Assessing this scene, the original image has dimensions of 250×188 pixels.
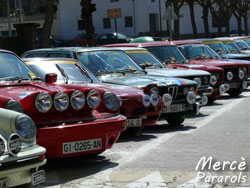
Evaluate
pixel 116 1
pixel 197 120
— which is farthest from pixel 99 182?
pixel 116 1

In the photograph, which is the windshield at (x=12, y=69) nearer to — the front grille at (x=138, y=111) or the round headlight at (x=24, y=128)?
the round headlight at (x=24, y=128)

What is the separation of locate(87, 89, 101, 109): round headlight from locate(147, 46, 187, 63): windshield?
785cm

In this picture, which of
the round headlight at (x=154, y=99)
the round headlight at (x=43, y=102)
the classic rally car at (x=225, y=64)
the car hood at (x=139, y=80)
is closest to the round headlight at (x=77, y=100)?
the round headlight at (x=43, y=102)

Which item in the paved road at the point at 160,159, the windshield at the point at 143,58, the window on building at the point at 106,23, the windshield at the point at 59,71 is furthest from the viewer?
the window on building at the point at 106,23

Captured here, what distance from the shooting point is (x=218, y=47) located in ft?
70.3

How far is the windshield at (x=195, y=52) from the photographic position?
1805 cm

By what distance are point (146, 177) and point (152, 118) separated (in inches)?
128

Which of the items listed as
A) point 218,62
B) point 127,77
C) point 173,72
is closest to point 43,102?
point 127,77

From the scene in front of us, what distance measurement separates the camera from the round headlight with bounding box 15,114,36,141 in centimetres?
612

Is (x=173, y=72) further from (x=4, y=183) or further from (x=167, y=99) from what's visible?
(x=4, y=183)

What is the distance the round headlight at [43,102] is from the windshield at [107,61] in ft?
14.3

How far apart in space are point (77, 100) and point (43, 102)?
0.52 metres

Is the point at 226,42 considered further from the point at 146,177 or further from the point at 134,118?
the point at 146,177

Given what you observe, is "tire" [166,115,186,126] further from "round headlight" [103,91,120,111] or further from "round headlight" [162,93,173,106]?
"round headlight" [103,91,120,111]
